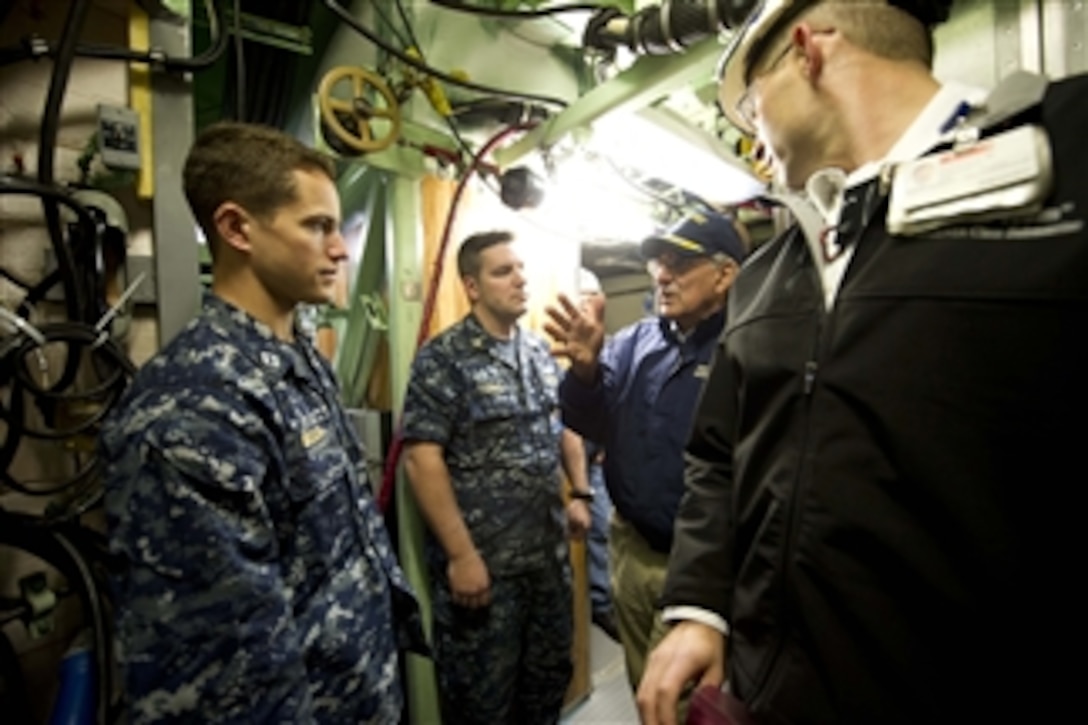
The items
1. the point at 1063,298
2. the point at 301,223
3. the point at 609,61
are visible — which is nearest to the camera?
the point at 1063,298

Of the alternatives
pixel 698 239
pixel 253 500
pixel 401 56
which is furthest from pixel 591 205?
pixel 253 500

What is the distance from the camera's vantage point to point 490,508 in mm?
2010

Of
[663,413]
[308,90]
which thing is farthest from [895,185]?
[308,90]

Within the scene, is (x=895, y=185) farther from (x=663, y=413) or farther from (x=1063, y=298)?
(x=663, y=413)

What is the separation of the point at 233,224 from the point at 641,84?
115 centimetres

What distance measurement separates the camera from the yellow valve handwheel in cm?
174

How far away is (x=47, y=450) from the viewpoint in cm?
127

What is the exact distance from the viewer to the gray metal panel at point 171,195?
1350 millimetres

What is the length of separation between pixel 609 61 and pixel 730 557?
1506mm

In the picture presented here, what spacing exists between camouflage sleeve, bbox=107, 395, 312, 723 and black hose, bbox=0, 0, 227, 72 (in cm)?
89

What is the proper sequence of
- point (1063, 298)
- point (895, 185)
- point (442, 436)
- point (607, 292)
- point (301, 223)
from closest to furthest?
1. point (1063, 298)
2. point (895, 185)
3. point (301, 223)
4. point (442, 436)
5. point (607, 292)

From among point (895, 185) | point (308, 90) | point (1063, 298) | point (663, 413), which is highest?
point (308, 90)

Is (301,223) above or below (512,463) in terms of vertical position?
above

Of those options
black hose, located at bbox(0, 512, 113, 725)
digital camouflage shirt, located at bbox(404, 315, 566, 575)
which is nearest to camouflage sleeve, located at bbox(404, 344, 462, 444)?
digital camouflage shirt, located at bbox(404, 315, 566, 575)
